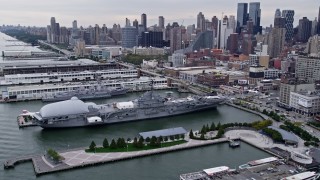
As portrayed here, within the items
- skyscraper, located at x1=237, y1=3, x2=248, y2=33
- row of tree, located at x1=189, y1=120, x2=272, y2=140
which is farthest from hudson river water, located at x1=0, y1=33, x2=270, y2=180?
skyscraper, located at x1=237, y1=3, x2=248, y2=33

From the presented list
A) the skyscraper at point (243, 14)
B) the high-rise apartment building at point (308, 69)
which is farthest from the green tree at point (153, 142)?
the skyscraper at point (243, 14)

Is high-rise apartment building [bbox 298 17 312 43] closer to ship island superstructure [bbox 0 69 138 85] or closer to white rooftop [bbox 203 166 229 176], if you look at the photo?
ship island superstructure [bbox 0 69 138 85]

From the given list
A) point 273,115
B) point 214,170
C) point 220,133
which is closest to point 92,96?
point 220,133

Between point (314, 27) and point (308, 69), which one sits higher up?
point (314, 27)

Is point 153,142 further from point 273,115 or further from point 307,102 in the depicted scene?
point 307,102

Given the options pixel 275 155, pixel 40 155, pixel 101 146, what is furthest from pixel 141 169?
pixel 275 155

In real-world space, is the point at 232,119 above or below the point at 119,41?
below

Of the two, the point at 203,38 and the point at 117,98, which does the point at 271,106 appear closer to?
the point at 117,98
